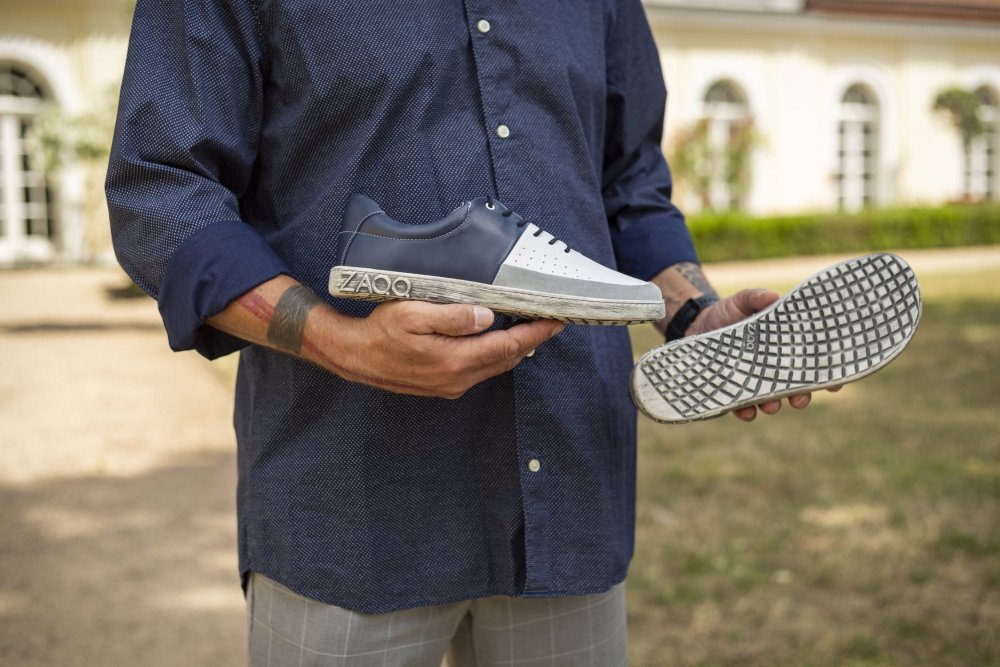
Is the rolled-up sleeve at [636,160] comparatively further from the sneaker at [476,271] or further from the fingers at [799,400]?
the sneaker at [476,271]

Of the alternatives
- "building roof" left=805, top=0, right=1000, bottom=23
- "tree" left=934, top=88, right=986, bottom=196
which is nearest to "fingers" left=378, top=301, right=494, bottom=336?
"building roof" left=805, top=0, right=1000, bottom=23

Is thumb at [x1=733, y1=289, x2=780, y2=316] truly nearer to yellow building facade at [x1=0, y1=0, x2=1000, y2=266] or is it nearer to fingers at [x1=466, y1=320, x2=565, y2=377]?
fingers at [x1=466, y1=320, x2=565, y2=377]

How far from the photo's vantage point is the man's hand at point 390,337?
1.13 metres

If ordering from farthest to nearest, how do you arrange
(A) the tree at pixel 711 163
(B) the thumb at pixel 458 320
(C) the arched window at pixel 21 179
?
1. (A) the tree at pixel 711 163
2. (C) the arched window at pixel 21 179
3. (B) the thumb at pixel 458 320

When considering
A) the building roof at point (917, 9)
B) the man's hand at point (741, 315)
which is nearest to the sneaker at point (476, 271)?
the man's hand at point (741, 315)

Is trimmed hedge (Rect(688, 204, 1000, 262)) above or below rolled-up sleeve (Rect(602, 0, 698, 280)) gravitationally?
below

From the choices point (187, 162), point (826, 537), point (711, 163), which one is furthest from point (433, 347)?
point (711, 163)

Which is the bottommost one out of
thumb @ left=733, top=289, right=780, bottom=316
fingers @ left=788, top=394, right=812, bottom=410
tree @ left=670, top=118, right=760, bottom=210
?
tree @ left=670, top=118, right=760, bottom=210

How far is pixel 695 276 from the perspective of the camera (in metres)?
1.68

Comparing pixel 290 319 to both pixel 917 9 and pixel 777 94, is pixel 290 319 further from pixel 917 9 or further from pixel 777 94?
pixel 917 9

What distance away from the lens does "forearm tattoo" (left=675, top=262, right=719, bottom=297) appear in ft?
5.44

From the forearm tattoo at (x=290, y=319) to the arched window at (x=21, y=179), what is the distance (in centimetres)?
1557

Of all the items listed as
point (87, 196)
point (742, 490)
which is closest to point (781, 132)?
point (87, 196)

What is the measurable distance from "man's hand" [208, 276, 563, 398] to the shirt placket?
0.63 ft
